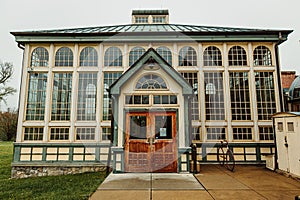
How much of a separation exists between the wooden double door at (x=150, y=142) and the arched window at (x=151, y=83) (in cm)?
102

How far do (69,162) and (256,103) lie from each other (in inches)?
362

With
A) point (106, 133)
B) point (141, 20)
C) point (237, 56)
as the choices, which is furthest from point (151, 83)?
point (141, 20)

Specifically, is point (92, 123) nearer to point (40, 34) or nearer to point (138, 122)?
point (138, 122)

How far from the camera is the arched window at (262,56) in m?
9.81

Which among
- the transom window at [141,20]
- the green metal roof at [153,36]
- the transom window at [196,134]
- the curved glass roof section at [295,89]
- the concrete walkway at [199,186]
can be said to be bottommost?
the concrete walkway at [199,186]

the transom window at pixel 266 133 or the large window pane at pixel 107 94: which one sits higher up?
the large window pane at pixel 107 94

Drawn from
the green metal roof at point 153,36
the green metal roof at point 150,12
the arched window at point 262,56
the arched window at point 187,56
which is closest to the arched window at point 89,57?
the green metal roof at point 153,36

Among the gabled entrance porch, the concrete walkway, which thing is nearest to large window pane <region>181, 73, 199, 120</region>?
the gabled entrance porch

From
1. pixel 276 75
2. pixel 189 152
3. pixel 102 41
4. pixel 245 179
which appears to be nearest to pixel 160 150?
pixel 189 152

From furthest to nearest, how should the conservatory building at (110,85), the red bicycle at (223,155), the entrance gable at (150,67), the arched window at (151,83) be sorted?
the conservatory building at (110,85) → the red bicycle at (223,155) → the arched window at (151,83) → the entrance gable at (150,67)

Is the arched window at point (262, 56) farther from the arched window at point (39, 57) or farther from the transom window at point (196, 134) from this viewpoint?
the arched window at point (39, 57)

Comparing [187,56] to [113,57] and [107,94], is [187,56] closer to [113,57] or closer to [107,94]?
[113,57]

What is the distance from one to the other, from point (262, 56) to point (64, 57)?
992 cm

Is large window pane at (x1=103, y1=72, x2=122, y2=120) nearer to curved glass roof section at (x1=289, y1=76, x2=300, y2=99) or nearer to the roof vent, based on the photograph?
the roof vent
